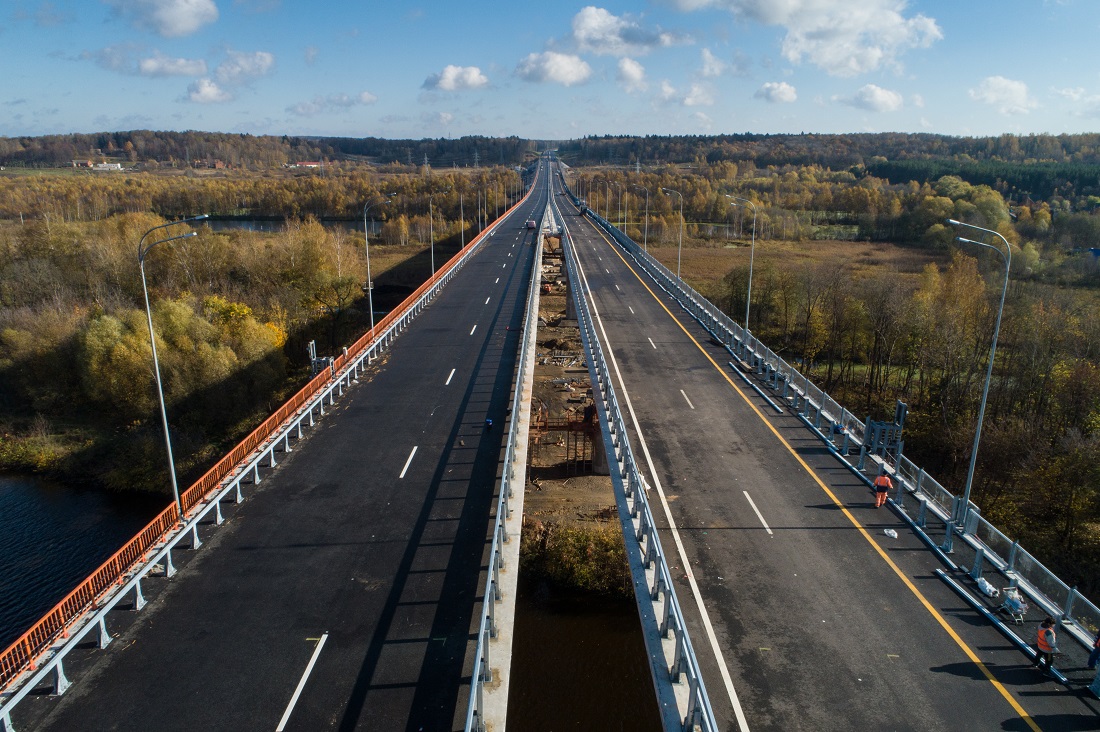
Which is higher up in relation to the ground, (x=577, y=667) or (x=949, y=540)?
(x=949, y=540)

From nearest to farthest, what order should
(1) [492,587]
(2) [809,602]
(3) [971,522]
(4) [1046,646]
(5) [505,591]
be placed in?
(4) [1046,646] < (1) [492,587] < (5) [505,591] < (2) [809,602] < (3) [971,522]

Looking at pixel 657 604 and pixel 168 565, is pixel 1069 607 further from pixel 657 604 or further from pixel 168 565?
pixel 168 565

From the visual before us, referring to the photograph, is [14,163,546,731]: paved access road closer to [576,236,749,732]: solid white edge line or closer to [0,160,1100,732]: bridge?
[0,160,1100,732]: bridge

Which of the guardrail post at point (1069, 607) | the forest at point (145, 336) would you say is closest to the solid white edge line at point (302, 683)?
the guardrail post at point (1069, 607)

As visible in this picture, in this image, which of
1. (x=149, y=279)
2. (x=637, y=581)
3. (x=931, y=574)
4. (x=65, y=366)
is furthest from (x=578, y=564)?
(x=149, y=279)

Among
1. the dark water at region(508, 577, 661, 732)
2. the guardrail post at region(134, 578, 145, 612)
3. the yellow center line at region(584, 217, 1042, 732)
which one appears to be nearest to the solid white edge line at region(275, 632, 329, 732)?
the guardrail post at region(134, 578, 145, 612)

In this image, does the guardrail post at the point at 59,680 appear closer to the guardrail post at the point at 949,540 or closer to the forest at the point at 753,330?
the guardrail post at the point at 949,540

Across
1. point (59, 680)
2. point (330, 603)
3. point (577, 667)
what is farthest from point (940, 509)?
point (59, 680)
